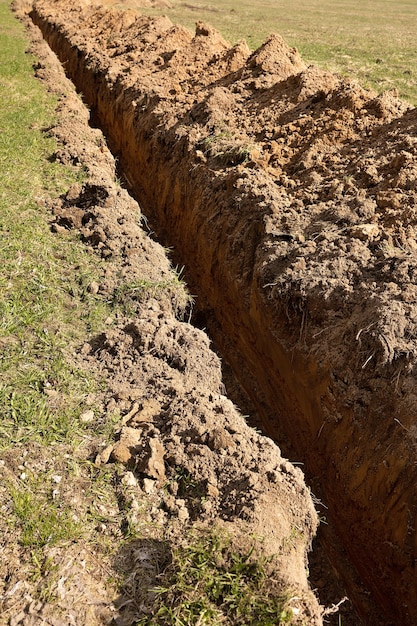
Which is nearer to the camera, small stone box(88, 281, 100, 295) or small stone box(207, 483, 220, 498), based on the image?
small stone box(207, 483, 220, 498)

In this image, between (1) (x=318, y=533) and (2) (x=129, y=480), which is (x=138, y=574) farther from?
(1) (x=318, y=533)

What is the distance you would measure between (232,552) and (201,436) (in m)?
0.79

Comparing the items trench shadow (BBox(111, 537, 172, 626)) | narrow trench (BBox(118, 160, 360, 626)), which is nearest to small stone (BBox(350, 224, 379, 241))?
narrow trench (BBox(118, 160, 360, 626))

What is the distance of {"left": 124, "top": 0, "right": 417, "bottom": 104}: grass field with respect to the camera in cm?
1360

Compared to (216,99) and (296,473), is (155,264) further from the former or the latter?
(216,99)

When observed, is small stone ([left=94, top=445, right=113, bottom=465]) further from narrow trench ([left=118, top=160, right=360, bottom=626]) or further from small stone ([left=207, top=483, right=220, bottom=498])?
narrow trench ([left=118, top=160, right=360, bottom=626])

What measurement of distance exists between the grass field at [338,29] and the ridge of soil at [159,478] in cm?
808

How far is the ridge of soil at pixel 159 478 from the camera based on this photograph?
8.86ft

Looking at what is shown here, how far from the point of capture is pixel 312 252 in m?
4.98

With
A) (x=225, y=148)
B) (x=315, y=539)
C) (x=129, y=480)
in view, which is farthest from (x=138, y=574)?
(x=225, y=148)

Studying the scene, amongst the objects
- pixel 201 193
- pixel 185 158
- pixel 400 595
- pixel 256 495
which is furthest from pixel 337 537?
pixel 185 158

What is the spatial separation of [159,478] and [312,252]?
2652mm

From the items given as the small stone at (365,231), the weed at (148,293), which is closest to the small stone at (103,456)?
the weed at (148,293)

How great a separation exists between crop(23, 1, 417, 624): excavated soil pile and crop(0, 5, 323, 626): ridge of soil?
0.42 m
